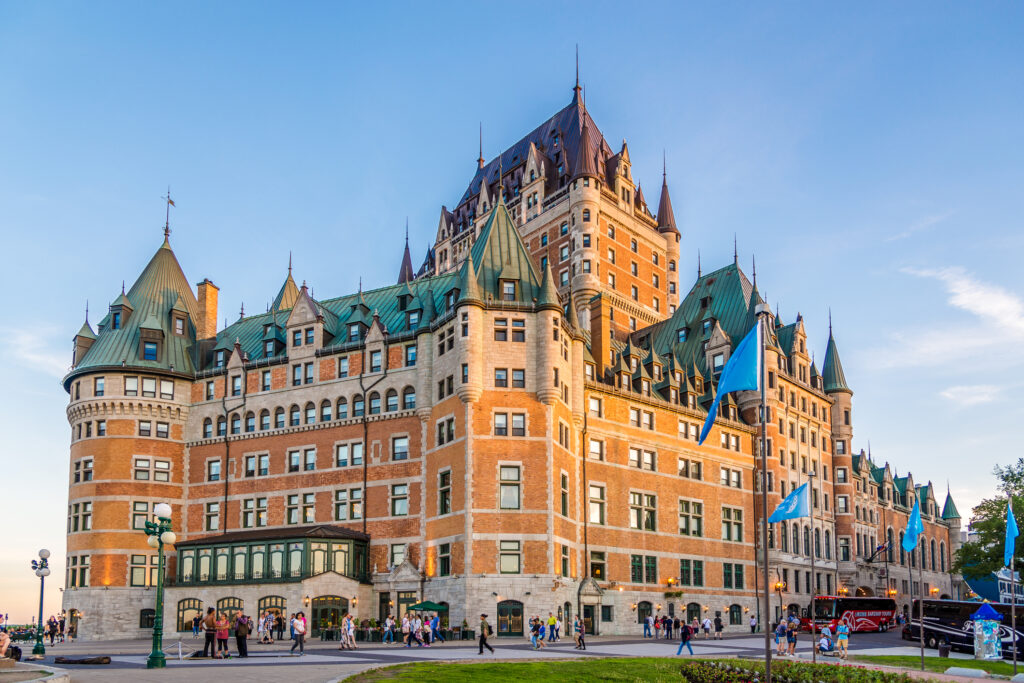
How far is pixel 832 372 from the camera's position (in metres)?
98.3

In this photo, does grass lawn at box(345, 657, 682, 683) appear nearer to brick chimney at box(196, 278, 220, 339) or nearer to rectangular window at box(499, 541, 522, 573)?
rectangular window at box(499, 541, 522, 573)

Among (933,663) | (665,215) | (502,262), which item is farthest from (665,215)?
(933,663)

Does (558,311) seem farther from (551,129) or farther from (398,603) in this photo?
(551,129)

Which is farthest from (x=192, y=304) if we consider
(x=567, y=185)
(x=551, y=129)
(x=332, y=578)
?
(x=551, y=129)

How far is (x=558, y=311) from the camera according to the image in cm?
6153

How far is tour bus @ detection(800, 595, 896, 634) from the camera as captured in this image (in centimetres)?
7162

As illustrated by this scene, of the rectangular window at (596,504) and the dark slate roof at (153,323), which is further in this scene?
the dark slate roof at (153,323)

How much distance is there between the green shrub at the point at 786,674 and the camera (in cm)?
2750

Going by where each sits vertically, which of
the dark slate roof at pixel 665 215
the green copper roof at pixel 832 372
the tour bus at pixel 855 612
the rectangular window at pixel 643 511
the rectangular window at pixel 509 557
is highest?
the dark slate roof at pixel 665 215

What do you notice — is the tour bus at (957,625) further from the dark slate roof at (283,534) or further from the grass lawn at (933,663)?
the dark slate roof at (283,534)

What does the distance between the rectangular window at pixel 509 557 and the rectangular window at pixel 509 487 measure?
2.16 m

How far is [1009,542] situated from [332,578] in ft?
125

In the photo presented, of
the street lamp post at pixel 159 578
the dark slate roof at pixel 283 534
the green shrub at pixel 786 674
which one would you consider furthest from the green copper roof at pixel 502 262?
the green shrub at pixel 786 674

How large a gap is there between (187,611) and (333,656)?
30.2 metres
